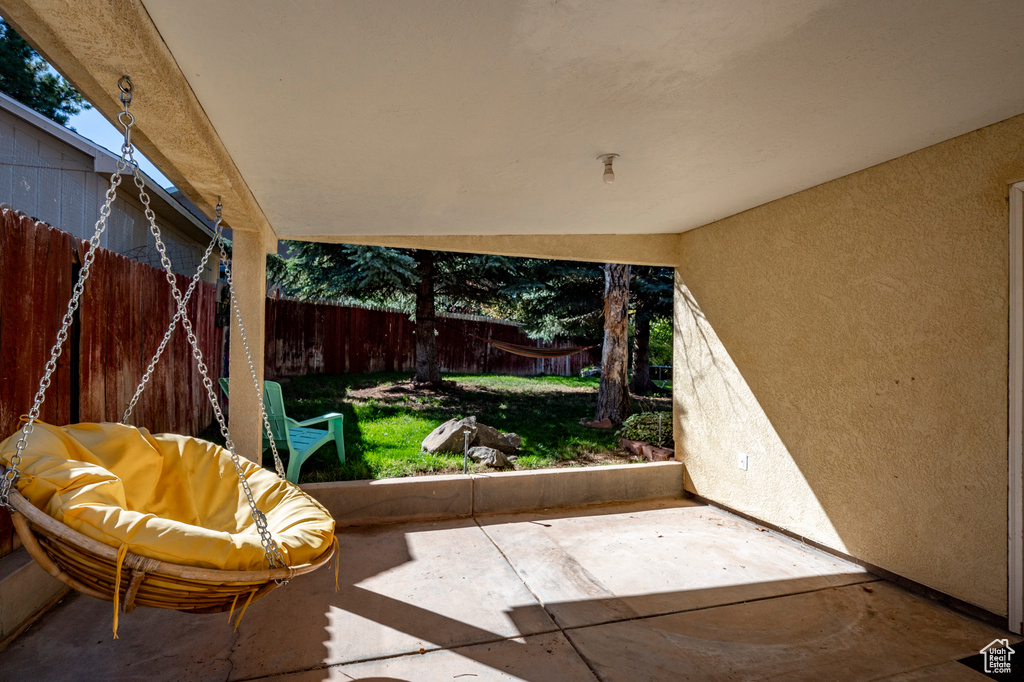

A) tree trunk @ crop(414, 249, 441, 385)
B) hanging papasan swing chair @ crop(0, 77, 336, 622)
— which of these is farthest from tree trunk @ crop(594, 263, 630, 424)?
hanging papasan swing chair @ crop(0, 77, 336, 622)

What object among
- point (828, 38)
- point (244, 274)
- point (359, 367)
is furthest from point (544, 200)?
point (359, 367)

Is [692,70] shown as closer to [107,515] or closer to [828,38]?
[828,38]

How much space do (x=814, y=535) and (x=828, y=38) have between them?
99.5 inches

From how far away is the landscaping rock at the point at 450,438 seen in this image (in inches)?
169

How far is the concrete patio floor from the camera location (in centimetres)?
179

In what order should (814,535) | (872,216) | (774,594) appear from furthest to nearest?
(814,535) < (872,216) < (774,594)

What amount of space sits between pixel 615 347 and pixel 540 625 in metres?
Answer: 3.88

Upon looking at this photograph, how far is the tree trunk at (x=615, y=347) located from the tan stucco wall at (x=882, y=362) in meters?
2.00

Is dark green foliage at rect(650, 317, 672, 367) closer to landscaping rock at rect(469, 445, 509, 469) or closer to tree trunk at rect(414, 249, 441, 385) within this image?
tree trunk at rect(414, 249, 441, 385)

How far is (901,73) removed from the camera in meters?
1.71

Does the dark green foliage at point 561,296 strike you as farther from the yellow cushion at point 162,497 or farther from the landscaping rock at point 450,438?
the yellow cushion at point 162,497

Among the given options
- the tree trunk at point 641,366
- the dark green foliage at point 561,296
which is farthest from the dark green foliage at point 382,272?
the tree trunk at point 641,366

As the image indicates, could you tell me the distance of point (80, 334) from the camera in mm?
2404

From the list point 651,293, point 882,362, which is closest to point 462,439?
point 882,362
